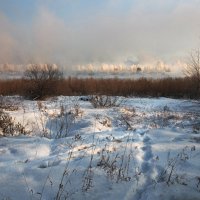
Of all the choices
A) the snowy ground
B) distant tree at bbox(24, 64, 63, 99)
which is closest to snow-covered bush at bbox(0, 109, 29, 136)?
the snowy ground

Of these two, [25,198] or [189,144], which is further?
[189,144]

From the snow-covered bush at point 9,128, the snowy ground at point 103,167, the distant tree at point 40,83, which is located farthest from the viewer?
the distant tree at point 40,83

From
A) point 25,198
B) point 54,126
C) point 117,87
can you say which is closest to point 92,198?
point 25,198

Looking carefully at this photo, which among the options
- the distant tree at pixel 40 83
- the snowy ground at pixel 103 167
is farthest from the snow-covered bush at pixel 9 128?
the distant tree at pixel 40 83

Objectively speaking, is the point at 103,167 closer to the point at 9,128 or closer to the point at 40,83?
the point at 9,128

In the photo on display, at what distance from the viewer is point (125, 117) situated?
9.35 meters

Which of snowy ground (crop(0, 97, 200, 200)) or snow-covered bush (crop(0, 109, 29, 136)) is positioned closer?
snowy ground (crop(0, 97, 200, 200))

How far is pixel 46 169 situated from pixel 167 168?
1525 mm

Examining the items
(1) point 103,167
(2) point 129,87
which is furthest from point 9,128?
(2) point 129,87

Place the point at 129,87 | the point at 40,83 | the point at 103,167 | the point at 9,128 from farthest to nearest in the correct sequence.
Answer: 1. the point at 129,87
2. the point at 40,83
3. the point at 9,128
4. the point at 103,167

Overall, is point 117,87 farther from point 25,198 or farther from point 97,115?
point 25,198

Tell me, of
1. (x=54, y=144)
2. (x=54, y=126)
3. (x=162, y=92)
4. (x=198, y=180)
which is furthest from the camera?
(x=162, y=92)

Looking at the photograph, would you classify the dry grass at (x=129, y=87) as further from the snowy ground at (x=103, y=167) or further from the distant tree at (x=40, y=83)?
the snowy ground at (x=103, y=167)

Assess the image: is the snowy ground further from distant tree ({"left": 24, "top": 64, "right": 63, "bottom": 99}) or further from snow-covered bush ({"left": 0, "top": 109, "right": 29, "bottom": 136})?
distant tree ({"left": 24, "top": 64, "right": 63, "bottom": 99})
